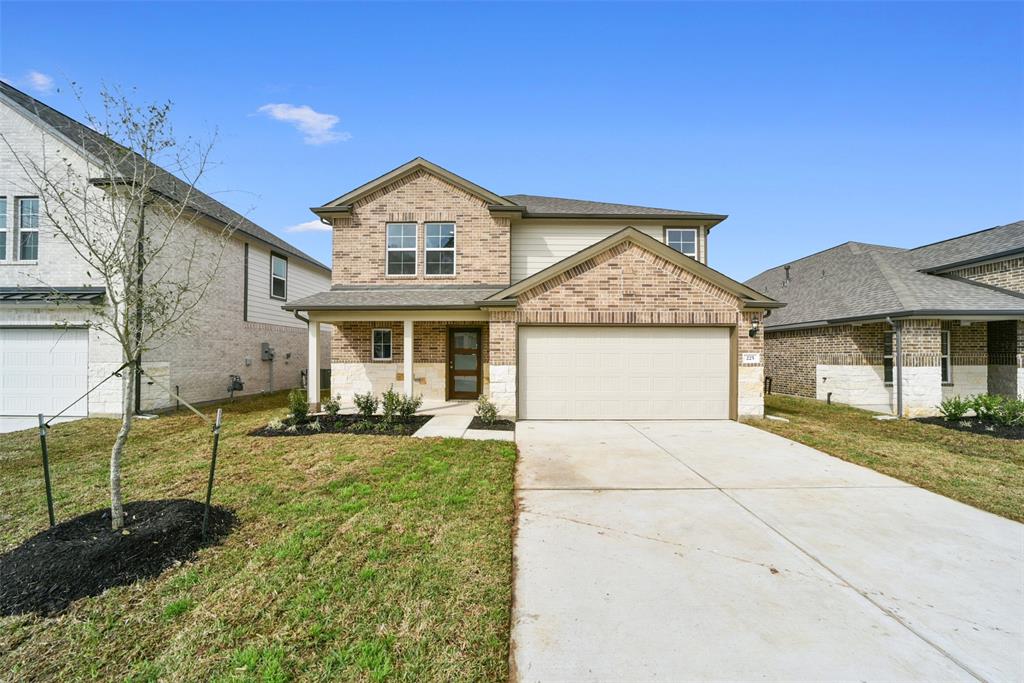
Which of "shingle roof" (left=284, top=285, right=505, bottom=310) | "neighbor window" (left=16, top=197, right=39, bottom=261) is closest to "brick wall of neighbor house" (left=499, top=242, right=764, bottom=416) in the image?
"shingle roof" (left=284, top=285, right=505, bottom=310)

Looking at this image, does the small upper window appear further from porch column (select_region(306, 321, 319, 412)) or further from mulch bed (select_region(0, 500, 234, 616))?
mulch bed (select_region(0, 500, 234, 616))

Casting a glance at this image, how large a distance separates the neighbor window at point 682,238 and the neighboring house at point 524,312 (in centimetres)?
230

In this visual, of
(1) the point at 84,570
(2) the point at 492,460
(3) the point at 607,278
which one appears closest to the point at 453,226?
(3) the point at 607,278

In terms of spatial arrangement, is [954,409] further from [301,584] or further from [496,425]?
[301,584]

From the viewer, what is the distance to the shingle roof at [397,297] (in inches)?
436

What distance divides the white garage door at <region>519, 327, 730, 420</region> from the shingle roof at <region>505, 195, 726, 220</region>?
15.3 ft

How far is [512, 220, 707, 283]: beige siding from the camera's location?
13625 millimetres

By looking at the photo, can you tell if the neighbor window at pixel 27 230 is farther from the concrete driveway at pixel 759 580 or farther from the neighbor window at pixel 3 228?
the concrete driveway at pixel 759 580

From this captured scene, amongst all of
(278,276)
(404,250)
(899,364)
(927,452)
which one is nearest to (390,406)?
(404,250)

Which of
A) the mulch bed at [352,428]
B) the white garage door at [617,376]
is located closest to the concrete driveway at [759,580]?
the mulch bed at [352,428]

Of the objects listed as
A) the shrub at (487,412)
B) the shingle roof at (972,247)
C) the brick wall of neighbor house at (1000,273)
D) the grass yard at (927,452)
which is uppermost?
the shingle roof at (972,247)

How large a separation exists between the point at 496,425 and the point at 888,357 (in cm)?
1278

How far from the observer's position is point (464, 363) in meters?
13.3

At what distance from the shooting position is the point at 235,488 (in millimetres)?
5531
